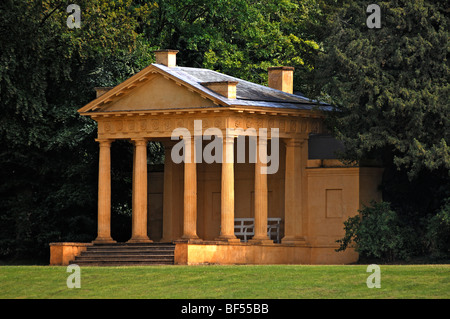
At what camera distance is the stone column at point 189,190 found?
163ft

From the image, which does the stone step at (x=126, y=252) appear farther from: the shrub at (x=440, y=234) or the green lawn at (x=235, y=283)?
the shrub at (x=440, y=234)

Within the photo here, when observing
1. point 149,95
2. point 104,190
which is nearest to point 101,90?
point 149,95

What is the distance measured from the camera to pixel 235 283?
120ft

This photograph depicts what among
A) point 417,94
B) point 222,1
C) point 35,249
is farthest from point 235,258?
point 222,1

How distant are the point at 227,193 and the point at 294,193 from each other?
335 centimetres

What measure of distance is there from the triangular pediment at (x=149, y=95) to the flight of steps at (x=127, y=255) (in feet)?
17.6

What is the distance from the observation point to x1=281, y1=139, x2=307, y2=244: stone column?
2021 inches

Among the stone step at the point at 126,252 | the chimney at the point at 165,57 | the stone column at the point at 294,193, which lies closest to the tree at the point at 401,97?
the stone column at the point at 294,193

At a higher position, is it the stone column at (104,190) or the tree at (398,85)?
the tree at (398,85)

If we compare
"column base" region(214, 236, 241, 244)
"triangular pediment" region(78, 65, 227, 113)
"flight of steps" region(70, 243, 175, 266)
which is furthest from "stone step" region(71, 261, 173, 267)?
"triangular pediment" region(78, 65, 227, 113)

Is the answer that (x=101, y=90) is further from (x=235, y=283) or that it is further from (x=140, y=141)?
(x=235, y=283)

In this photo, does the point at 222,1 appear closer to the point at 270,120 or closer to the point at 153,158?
the point at 153,158

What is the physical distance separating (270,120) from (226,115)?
224 centimetres

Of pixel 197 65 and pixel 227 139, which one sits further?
pixel 197 65
